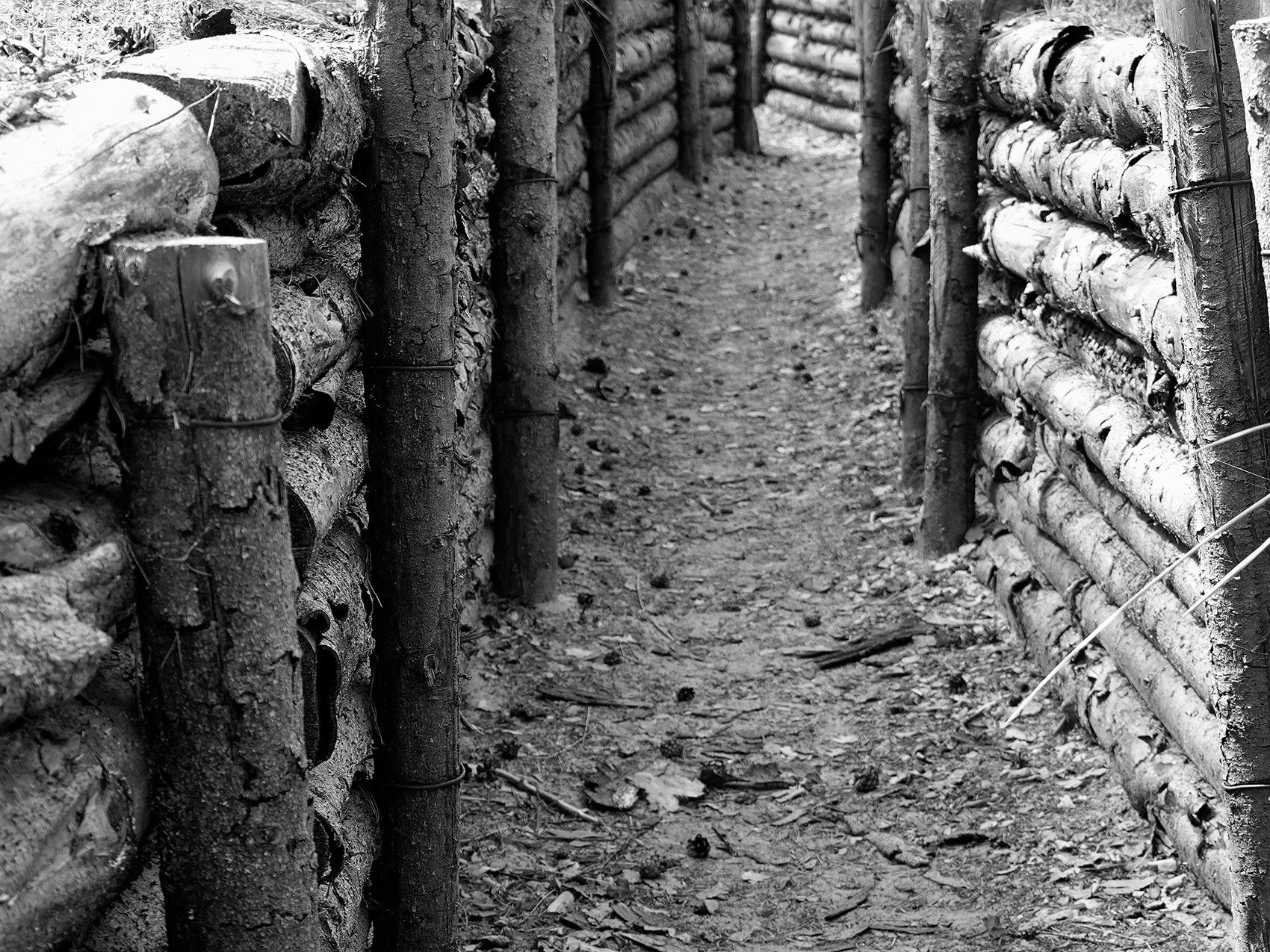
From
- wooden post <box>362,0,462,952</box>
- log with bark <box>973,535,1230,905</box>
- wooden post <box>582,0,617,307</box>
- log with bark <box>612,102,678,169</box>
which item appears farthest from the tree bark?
log with bark <box>612,102,678,169</box>

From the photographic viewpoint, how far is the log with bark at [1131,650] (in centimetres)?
386

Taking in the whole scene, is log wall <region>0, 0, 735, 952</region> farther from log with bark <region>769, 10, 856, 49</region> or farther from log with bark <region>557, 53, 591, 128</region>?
log with bark <region>769, 10, 856, 49</region>

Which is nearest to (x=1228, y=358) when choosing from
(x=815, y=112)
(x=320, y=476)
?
(x=320, y=476)

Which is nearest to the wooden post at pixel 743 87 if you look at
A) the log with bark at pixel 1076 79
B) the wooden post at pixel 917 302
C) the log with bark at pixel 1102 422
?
the wooden post at pixel 917 302

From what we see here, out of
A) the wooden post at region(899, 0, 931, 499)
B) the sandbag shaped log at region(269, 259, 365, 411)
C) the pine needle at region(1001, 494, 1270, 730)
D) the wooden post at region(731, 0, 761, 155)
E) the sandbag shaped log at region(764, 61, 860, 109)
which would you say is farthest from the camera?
the sandbag shaped log at region(764, 61, 860, 109)

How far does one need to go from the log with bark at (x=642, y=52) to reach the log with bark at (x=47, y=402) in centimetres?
825

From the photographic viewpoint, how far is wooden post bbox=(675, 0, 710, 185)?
A: 11.7 m

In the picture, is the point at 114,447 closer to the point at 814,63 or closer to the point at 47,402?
the point at 47,402

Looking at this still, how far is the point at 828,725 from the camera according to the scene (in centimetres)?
526

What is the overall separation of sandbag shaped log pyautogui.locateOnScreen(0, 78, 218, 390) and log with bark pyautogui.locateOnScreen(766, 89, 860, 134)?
40.2 ft

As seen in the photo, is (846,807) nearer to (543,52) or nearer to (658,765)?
(658,765)

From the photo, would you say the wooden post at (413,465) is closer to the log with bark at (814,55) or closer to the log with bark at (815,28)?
the log with bark at (814,55)

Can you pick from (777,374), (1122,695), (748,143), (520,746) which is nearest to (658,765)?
(520,746)

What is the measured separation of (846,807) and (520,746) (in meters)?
1.23
